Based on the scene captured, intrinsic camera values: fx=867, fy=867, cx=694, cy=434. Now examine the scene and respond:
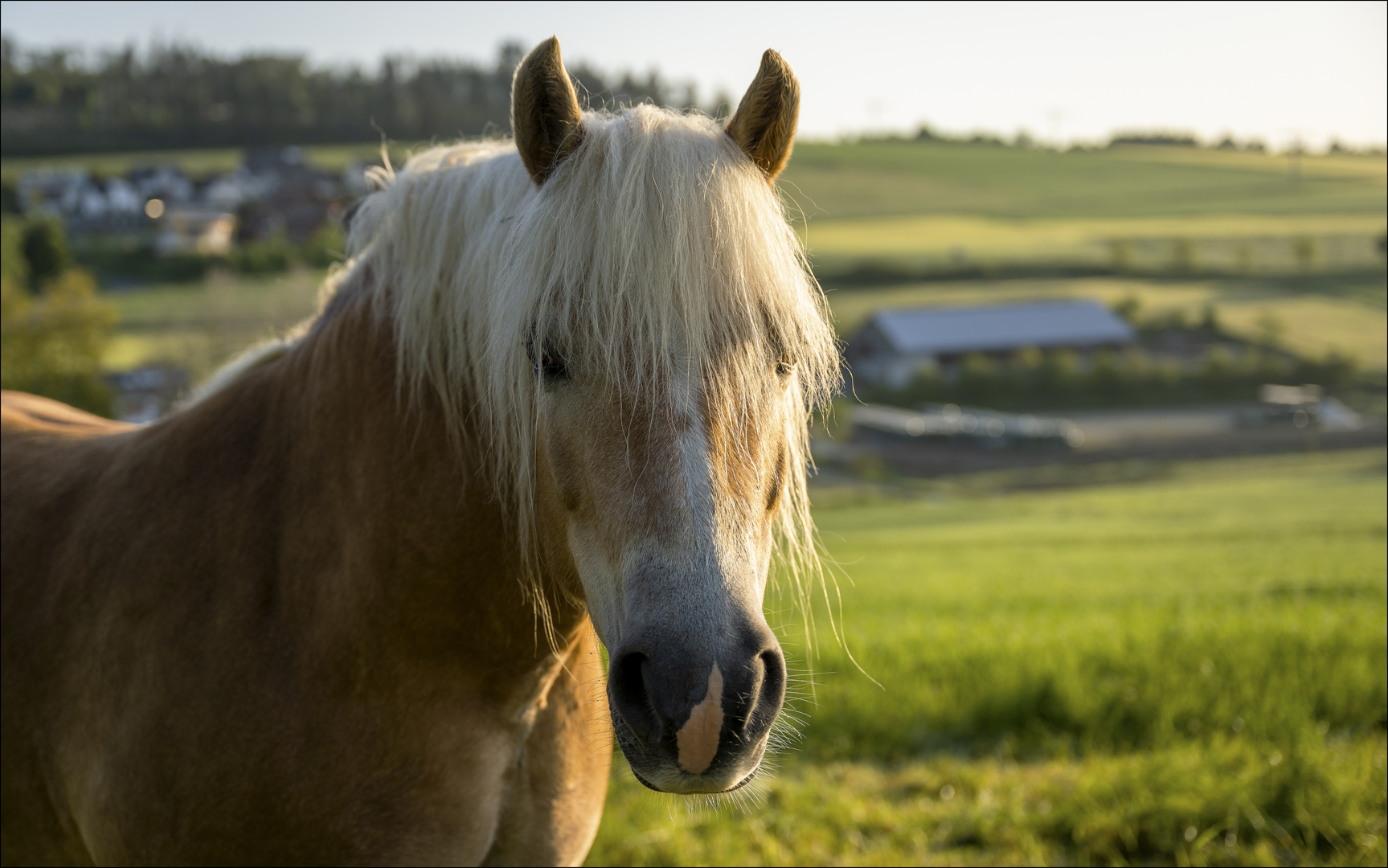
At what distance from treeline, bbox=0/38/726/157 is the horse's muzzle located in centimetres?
Answer: 2939

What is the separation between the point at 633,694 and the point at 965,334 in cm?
5896

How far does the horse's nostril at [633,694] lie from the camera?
1.35 metres

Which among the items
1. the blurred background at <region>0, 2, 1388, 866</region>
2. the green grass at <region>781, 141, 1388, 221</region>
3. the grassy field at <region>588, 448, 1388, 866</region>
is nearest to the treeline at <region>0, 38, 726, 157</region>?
the blurred background at <region>0, 2, 1388, 866</region>

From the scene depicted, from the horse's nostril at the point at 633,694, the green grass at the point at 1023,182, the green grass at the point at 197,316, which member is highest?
the green grass at the point at 1023,182

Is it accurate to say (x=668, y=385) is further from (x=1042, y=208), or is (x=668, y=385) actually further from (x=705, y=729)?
(x=1042, y=208)

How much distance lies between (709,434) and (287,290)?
1757 inches

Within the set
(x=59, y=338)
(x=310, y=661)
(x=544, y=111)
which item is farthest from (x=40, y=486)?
(x=59, y=338)

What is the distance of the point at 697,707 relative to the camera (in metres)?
1.27

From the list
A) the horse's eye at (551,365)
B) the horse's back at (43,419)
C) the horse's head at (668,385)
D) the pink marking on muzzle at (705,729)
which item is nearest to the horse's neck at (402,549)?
the horse's head at (668,385)

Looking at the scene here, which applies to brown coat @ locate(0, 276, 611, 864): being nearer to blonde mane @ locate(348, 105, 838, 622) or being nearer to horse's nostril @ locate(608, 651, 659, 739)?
blonde mane @ locate(348, 105, 838, 622)

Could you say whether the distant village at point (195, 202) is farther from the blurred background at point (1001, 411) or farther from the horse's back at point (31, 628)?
the horse's back at point (31, 628)

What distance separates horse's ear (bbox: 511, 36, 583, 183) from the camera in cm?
157

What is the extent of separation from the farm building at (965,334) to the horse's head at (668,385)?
55865 mm

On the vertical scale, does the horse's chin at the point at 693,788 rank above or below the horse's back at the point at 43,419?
above
